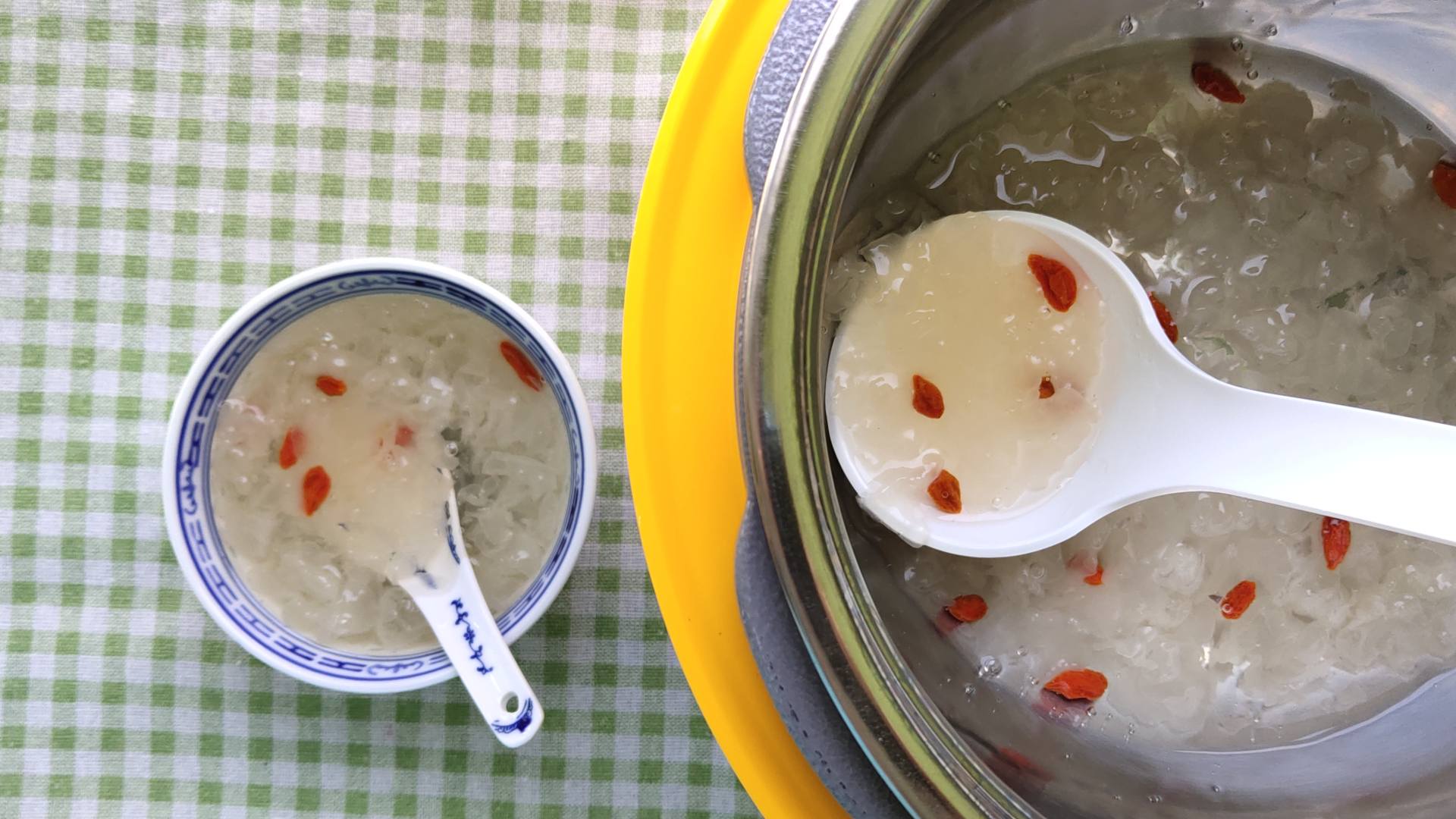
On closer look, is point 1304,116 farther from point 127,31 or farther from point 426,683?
point 127,31

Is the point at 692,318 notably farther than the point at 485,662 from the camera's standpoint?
No

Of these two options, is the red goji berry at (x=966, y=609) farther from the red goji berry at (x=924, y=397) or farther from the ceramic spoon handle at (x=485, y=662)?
the ceramic spoon handle at (x=485, y=662)

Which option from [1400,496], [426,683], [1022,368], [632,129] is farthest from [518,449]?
[1400,496]

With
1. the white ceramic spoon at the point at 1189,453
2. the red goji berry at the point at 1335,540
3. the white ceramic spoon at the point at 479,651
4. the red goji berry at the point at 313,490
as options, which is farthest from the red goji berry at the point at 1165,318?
the red goji berry at the point at 313,490

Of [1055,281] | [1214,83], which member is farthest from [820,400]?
[1214,83]

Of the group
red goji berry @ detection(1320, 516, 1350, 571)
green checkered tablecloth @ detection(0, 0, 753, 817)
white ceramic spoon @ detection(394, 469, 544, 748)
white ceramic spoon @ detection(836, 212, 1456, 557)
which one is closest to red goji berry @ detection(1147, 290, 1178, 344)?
white ceramic spoon @ detection(836, 212, 1456, 557)

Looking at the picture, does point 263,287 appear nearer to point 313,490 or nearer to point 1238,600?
point 313,490

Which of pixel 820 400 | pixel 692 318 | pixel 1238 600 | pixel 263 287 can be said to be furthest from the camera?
pixel 263 287
